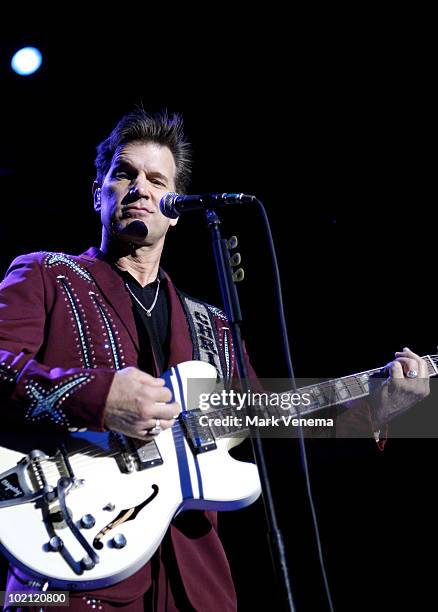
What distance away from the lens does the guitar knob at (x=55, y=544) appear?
5.68ft

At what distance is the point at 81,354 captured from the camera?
221 cm

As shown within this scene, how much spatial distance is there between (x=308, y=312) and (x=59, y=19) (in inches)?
98.5

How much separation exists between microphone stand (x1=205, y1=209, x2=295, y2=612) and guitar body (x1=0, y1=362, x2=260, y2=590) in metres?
0.49

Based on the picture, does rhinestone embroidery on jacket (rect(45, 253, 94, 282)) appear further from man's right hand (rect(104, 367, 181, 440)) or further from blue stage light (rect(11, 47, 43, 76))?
blue stage light (rect(11, 47, 43, 76))

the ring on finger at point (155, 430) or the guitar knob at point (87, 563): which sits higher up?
the ring on finger at point (155, 430)

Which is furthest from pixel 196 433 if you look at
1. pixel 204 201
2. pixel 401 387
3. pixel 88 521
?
pixel 401 387

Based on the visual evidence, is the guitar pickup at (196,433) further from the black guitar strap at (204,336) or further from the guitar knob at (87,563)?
the guitar knob at (87,563)

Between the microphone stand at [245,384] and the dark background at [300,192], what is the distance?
1.87m

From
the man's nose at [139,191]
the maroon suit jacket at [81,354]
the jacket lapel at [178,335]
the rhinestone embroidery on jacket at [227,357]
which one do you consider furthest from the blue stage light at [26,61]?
the rhinestone embroidery on jacket at [227,357]

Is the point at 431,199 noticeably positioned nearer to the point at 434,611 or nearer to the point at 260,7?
the point at 260,7

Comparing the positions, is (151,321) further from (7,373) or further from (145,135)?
(145,135)

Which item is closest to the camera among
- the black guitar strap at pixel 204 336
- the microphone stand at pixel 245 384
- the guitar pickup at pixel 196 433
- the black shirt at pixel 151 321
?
the microphone stand at pixel 245 384

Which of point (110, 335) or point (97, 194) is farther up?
point (97, 194)

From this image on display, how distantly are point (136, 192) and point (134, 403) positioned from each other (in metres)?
1.18
